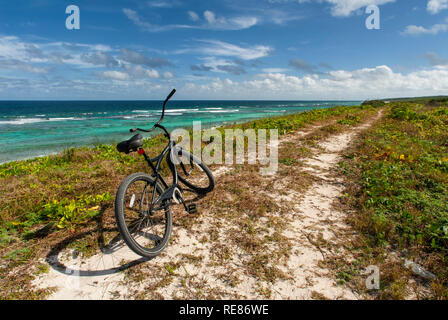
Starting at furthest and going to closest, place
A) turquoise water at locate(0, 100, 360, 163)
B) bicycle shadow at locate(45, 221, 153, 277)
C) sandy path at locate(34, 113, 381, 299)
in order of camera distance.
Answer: turquoise water at locate(0, 100, 360, 163), bicycle shadow at locate(45, 221, 153, 277), sandy path at locate(34, 113, 381, 299)

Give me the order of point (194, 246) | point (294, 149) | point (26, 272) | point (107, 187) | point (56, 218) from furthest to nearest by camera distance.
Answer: point (294, 149) < point (107, 187) < point (56, 218) < point (194, 246) < point (26, 272)

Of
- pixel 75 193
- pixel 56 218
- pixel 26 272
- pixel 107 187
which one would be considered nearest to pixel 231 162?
pixel 107 187

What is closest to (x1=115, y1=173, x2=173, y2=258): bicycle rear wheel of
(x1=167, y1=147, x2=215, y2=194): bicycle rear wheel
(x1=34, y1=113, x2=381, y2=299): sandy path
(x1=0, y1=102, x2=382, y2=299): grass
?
(x1=34, y1=113, x2=381, y2=299): sandy path

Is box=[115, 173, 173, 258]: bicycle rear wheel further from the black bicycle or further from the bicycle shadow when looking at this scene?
the bicycle shadow

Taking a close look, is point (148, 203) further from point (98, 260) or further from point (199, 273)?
point (199, 273)

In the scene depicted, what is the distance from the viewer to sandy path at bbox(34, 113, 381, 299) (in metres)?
2.69

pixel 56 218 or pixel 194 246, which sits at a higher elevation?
pixel 56 218

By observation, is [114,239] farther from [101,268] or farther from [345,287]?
[345,287]

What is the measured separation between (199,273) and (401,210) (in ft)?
12.9

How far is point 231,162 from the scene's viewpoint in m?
7.69

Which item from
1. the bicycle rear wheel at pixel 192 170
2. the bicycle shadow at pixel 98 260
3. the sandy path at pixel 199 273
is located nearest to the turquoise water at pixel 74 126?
the bicycle rear wheel at pixel 192 170

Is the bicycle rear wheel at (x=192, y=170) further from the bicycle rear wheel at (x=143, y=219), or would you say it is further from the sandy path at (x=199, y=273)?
the sandy path at (x=199, y=273)
